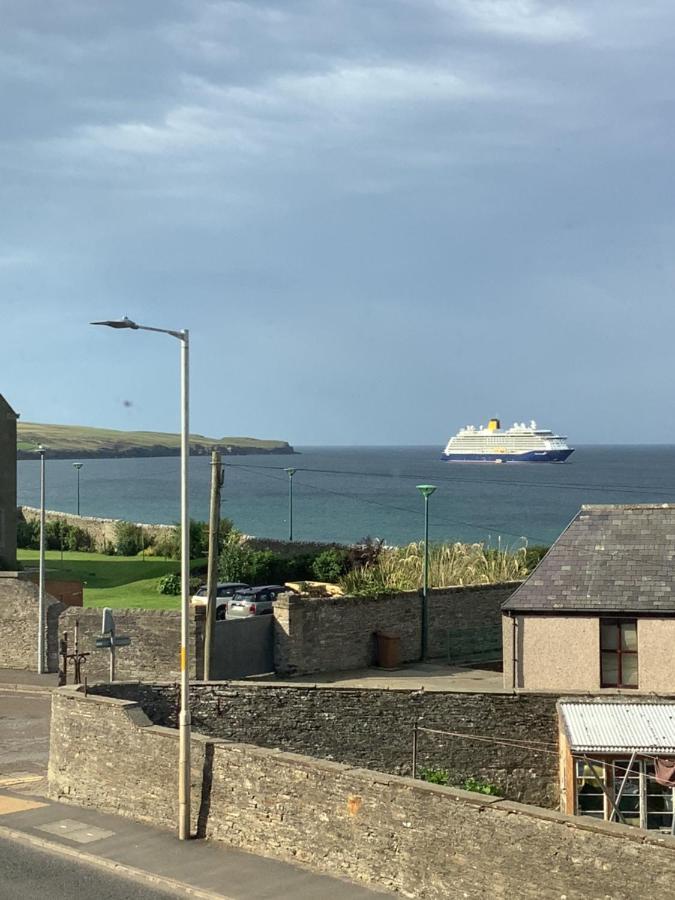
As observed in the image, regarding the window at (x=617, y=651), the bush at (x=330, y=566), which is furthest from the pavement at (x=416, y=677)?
the bush at (x=330, y=566)

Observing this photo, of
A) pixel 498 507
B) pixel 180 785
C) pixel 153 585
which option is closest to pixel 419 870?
pixel 180 785

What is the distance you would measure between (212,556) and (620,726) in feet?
37.8

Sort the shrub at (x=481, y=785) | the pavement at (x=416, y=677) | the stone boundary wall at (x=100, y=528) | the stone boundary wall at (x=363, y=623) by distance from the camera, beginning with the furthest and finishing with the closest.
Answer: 1. the stone boundary wall at (x=100, y=528)
2. the stone boundary wall at (x=363, y=623)
3. the pavement at (x=416, y=677)
4. the shrub at (x=481, y=785)

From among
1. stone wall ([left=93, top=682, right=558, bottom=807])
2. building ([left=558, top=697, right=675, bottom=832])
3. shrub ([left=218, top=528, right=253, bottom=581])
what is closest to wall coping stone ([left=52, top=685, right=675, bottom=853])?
stone wall ([left=93, top=682, right=558, bottom=807])

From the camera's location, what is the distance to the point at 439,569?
43.4m

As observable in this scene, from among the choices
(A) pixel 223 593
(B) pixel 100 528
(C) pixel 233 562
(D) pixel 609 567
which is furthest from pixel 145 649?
(B) pixel 100 528

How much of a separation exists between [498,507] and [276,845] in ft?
497

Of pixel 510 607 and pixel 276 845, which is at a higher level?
pixel 510 607

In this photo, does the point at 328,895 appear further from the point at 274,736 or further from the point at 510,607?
the point at 510,607

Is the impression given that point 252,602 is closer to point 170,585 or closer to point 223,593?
point 223,593

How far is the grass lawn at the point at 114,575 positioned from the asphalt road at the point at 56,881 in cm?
2567

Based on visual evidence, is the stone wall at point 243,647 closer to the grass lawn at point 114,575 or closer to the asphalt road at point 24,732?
the asphalt road at point 24,732

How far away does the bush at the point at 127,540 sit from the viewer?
206ft

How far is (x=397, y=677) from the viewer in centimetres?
3450
